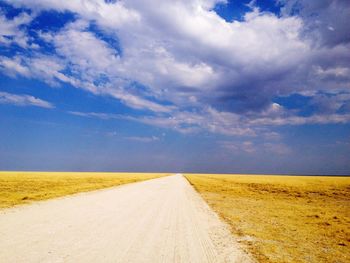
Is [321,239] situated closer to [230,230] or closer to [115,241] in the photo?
[230,230]

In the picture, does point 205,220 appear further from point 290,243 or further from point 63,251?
point 63,251

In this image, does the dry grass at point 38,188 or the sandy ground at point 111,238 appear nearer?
the sandy ground at point 111,238

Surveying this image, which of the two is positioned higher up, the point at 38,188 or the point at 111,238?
the point at 111,238

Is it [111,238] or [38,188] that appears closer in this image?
[111,238]

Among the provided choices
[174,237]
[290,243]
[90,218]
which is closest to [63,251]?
[174,237]

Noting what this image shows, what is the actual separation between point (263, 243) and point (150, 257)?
4.53 metres

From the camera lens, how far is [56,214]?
1390cm

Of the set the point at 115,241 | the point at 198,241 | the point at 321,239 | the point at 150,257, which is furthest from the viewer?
the point at 321,239

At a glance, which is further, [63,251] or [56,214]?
[56,214]

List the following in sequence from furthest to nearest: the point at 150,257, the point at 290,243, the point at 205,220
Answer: the point at 205,220 → the point at 290,243 → the point at 150,257

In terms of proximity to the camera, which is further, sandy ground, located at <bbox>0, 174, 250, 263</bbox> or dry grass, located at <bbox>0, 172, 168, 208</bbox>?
dry grass, located at <bbox>0, 172, 168, 208</bbox>

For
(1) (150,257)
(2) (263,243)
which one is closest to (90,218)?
(1) (150,257)

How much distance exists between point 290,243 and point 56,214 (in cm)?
1011

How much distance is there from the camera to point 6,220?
11.9m
